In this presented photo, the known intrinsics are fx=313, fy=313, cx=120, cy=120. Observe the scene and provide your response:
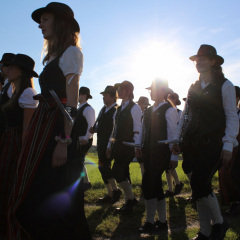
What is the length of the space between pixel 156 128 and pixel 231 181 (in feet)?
6.87

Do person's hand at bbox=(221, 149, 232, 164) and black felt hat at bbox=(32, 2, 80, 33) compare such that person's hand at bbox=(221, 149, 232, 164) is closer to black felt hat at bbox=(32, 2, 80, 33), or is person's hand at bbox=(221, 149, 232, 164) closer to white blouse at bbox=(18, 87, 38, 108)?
black felt hat at bbox=(32, 2, 80, 33)

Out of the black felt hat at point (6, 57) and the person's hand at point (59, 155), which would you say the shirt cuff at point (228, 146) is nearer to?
the person's hand at point (59, 155)

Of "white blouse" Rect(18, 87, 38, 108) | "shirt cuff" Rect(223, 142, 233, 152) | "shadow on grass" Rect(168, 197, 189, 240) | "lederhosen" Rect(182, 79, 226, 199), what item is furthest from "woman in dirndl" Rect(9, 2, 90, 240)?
"shadow on grass" Rect(168, 197, 189, 240)

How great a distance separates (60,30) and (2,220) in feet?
7.78

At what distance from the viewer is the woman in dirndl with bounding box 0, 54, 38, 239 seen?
3.73 meters

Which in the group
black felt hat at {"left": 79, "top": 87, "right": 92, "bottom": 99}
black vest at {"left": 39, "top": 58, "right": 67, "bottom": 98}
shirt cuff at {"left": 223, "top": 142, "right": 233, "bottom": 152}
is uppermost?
black felt hat at {"left": 79, "top": 87, "right": 92, "bottom": 99}

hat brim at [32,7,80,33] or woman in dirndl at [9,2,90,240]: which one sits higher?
hat brim at [32,7,80,33]

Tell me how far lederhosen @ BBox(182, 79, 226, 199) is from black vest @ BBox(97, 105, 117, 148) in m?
3.44

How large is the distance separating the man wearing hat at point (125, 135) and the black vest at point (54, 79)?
11.5 feet

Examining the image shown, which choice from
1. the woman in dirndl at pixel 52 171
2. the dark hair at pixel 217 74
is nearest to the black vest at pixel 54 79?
the woman in dirndl at pixel 52 171

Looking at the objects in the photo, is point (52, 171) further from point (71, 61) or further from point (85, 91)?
point (85, 91)

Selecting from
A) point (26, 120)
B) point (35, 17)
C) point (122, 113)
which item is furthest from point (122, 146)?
point (35, 17)

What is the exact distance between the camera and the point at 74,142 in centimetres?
251

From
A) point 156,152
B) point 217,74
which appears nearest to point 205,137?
point 217,74
